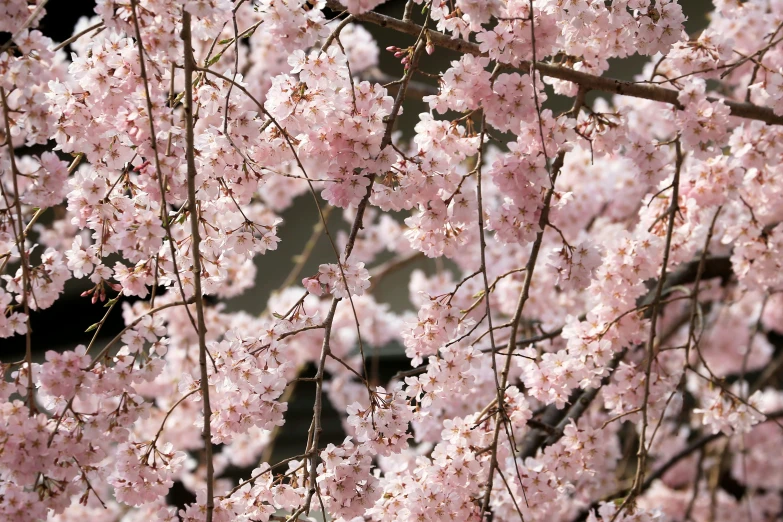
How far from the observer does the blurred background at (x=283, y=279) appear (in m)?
3.51

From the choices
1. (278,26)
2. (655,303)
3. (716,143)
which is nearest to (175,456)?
(278,26)

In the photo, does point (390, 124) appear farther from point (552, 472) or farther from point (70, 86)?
point (552, 472)

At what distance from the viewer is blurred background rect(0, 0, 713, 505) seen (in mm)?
3512

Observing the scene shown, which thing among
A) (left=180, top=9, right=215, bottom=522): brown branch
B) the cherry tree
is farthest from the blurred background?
(left=180, top=9, right=215, bottom=522): brown branch

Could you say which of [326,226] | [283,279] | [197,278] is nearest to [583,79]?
[326,226]

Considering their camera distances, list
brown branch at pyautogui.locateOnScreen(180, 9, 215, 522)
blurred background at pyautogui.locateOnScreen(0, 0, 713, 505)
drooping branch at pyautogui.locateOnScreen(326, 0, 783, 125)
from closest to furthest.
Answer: brown branch at pyautogui.locateOnScreen(180, 9, 215, 522)
drooping branch at pyautogui.locateOnScreen(326, 0, 783, 125)
blurred background at pyautogui.locateOnScreen(0, 0, 713, 505)

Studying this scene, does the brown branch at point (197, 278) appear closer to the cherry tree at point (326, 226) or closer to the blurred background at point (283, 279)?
the cherry tree at point (326, 226)

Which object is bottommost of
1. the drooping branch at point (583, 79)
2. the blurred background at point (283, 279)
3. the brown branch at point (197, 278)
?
the brown branch at point (197, 278)

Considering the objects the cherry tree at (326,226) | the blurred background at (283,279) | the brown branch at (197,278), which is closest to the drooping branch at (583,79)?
the cherry tree at (326,226)

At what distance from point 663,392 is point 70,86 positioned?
1038 mm

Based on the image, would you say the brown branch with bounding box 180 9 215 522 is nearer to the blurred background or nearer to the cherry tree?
the cherry tree

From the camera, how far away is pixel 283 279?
3875 mm

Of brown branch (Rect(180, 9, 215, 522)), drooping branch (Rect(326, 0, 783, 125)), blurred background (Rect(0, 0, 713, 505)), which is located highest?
blurred background (Rect(0, 0, 713, 505))

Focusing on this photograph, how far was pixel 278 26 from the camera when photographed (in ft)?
3.22
